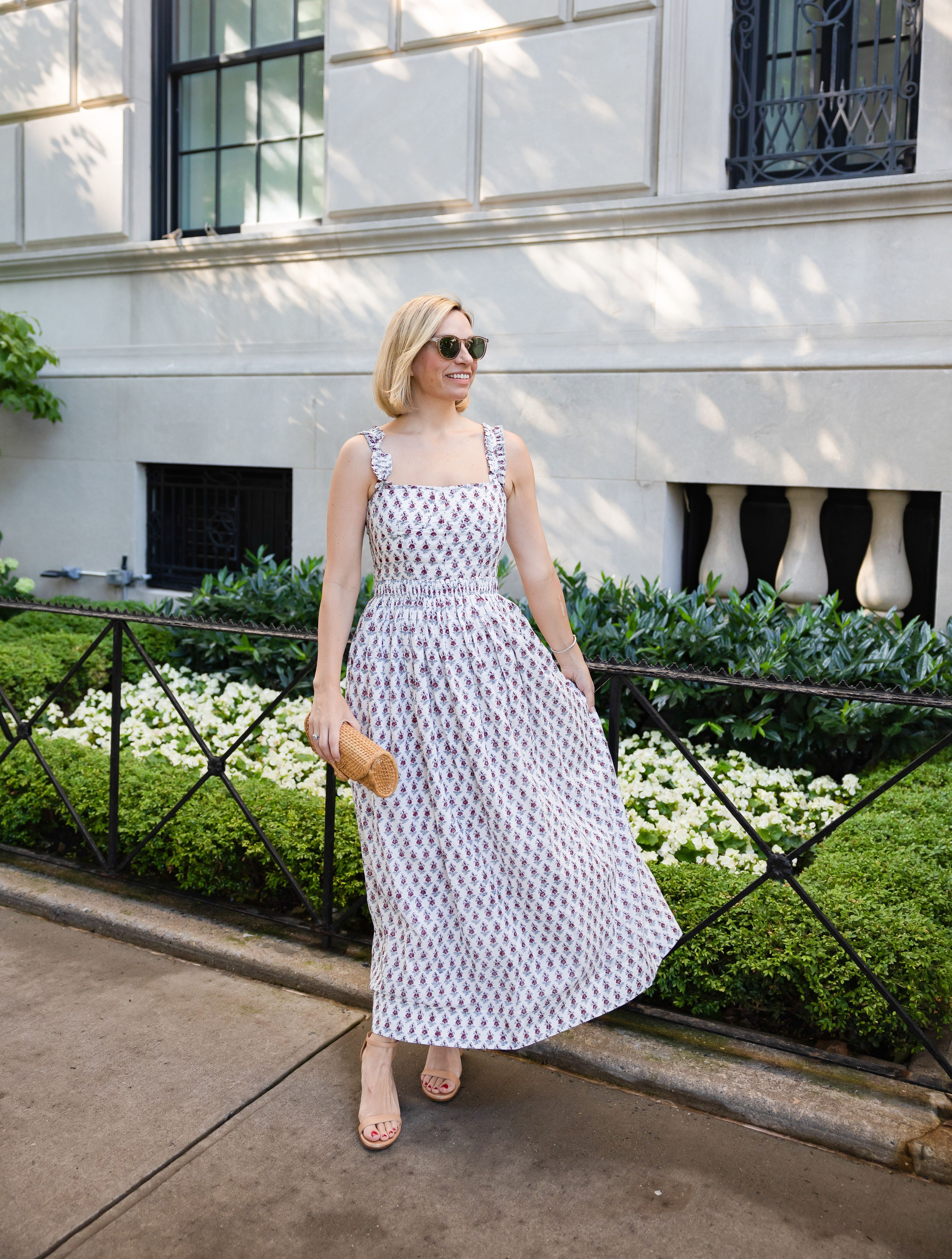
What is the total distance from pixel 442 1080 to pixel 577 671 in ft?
3.91

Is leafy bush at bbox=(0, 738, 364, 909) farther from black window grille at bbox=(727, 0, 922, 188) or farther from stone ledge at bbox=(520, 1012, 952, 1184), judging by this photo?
black window grille at bbox=(727, 0, 922, 188)

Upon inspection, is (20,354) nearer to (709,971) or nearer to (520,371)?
(520,371)

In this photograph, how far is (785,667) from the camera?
5309mm

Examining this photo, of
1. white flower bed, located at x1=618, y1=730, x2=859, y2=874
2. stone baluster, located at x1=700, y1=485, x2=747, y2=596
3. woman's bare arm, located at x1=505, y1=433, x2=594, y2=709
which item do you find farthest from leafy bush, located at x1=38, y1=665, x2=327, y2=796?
stone baluster, located at x1=700, y1=485, x2=747, y2=596

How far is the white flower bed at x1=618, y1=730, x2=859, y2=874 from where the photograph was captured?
4.37 metres

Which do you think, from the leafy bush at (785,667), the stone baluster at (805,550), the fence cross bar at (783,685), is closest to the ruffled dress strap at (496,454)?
the fence cross bar at (783,685)

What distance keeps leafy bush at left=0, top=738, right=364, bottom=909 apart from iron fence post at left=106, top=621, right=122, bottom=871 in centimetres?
5

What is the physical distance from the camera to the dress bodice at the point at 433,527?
2844 mm

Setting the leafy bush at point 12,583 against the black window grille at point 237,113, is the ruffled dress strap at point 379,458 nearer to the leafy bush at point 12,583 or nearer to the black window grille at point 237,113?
the black window grille at point 237,113

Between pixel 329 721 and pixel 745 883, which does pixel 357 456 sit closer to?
pixel 329 721

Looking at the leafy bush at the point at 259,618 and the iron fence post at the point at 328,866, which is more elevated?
the leafy bush at the point at 259,618

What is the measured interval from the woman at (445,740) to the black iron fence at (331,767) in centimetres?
57

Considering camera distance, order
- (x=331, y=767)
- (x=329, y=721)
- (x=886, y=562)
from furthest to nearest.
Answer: (x=886, y=562), (x=331, y=767), (x=329, y=721)

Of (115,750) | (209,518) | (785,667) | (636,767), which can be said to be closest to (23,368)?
(209,518)
